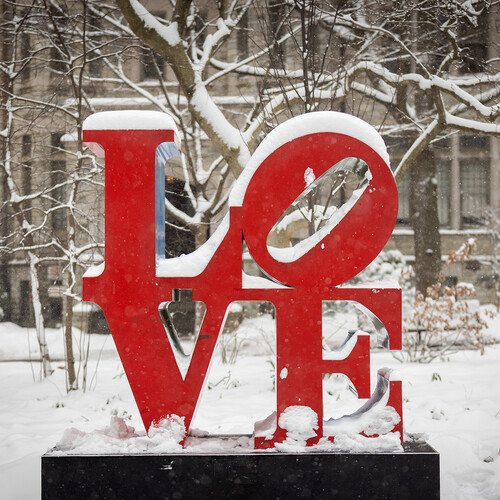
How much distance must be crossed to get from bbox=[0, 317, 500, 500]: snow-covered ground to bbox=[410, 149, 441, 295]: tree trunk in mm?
3970

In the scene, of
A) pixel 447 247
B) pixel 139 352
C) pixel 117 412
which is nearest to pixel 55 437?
pixel 117 412

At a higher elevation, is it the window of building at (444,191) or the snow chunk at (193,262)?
the window of building at (444,191)

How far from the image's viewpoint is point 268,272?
354cm

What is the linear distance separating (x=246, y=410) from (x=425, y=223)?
946 centimetres

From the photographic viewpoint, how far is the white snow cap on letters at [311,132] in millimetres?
3516

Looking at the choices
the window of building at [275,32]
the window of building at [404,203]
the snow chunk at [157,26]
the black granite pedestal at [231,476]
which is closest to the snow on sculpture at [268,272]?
the black granite pedestal at [231,476]

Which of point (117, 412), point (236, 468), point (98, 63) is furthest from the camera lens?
point (98, 63)

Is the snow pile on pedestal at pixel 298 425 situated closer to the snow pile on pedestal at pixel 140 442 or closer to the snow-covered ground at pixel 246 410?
the snow pile on pedestal at pixel 140 442

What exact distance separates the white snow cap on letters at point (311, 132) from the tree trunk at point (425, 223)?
10.7 meters

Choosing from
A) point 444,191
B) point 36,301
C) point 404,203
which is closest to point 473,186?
point 444,191

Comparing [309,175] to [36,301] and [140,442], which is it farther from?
[36,301]

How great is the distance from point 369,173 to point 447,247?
15318mm

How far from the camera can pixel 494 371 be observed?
7984 millimetres

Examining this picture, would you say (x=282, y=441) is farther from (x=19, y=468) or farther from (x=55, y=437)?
(x=55, y=437)
